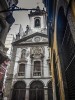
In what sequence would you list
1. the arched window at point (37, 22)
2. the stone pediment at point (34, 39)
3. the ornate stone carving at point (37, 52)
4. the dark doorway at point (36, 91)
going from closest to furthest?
the dark doorway at point (36, 91), the ornate stone carving at point (37, 52), the stone pediment at point (34, 39), the arched window at point (37, 22)

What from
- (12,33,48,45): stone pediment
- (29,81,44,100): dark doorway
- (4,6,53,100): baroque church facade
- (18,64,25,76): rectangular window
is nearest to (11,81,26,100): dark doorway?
(4,6,53,100): baroque church facade

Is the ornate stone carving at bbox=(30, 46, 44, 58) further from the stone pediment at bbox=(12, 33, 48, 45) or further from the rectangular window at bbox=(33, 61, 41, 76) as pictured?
the stone pediment at bbox=(12, 33, 48, 45)

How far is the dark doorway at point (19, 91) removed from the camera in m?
18.5

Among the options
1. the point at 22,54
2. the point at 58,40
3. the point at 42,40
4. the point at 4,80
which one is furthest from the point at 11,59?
the point at 58,40

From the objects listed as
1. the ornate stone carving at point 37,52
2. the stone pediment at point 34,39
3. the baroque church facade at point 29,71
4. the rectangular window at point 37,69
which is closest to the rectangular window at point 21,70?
the baroque church facade at point 29,71

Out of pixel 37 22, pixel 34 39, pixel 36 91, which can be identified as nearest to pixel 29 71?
pixel 36 91

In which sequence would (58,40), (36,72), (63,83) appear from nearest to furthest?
(63,83)
(58,40)
(36,72)

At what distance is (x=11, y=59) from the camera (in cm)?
2219

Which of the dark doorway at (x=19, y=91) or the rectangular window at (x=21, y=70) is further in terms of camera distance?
the rectangular window at (x=21, y=70)

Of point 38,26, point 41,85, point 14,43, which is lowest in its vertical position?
point 41,85

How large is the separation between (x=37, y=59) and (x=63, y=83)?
17.1m

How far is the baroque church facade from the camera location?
1856 centimetres

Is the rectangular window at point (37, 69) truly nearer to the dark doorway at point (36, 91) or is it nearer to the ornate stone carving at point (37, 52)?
the ornate stone carving at point (37, 52)

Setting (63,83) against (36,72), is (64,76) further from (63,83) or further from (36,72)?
(36,72)
